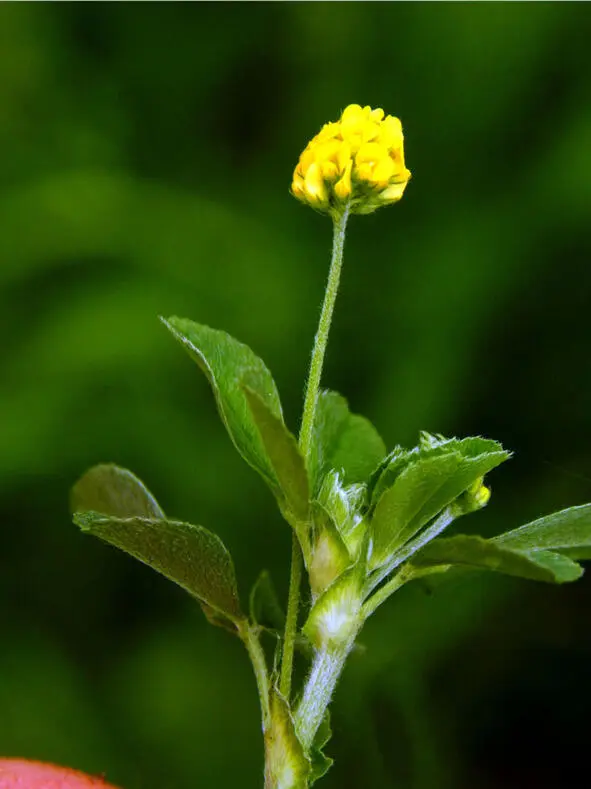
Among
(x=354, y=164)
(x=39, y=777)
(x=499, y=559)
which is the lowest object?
(x=39, y=777)

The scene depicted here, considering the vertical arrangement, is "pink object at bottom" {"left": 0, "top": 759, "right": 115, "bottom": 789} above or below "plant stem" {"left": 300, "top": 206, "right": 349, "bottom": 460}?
below

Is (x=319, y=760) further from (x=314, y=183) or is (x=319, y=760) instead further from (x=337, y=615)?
(x=314, y=183)

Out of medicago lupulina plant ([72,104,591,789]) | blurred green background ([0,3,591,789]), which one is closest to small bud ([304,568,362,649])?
medicago lupulina plant ([72,104,591,789])

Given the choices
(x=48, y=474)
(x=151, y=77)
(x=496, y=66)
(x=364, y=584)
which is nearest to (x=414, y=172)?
(x=496, y=66)

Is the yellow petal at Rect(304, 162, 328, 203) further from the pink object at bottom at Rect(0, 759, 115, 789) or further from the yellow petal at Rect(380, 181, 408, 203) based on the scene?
the pink object at bottom at Rect(0, 759, 115, 789)

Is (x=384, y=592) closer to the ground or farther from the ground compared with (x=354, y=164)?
closer to the ground

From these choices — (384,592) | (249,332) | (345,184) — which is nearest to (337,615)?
(384,592)

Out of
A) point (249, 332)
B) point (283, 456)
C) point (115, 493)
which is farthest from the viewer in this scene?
point (249, 332)
